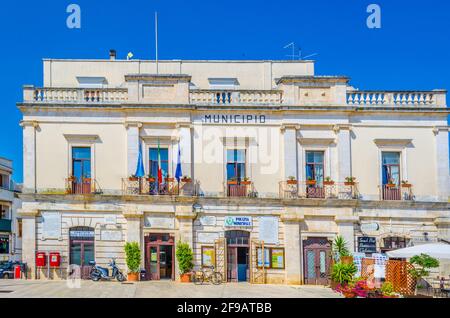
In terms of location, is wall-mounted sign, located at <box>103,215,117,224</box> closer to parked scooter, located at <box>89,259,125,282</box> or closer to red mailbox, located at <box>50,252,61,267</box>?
parked scooter, located at <box>89,259,125,282</box>

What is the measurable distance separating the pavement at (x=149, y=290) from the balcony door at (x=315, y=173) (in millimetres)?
4152

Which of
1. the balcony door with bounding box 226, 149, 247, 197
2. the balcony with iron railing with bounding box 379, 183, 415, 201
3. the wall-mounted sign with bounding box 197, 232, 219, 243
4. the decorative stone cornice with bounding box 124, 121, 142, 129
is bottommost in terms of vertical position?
the wall-mounted sign with bounding box 197, 232, 219, 243

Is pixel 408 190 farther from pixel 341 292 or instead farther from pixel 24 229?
pixel 24 229

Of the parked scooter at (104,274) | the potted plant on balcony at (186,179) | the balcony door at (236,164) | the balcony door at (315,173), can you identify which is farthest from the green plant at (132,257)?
the balcony door at (315,173)

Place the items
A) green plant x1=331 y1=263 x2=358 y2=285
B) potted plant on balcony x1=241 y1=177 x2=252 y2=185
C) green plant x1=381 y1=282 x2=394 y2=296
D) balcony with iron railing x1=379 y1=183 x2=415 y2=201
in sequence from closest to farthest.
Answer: green plant x1=381 y1=282 x2=394 y2=296, green plant x1=331 y1=263 x2=358 y2=285, potted plant on balcony x1=241 y1=177 x2=252 y2=185, balcony with iron railing x1=379 y1=183 x2=415 y2=201

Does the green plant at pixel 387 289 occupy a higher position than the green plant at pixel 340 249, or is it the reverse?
the green plant at pixel 340 249

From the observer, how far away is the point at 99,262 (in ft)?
86.7

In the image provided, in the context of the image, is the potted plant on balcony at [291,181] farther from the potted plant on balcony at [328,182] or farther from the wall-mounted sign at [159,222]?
the wall-mounted sign at [159,222]

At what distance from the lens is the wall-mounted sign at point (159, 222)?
87.4 feet

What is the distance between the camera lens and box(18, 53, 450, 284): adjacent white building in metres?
26.6

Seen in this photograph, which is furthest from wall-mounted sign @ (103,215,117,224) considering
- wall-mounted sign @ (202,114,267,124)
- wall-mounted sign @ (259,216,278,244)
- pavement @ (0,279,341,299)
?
wall-mounted sign @ (259,216,278,244)

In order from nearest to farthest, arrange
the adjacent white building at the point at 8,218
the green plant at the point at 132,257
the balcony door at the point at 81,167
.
A: the green plant at the point at 132,257 < the balcony door at the point at 81,167 < the adjacent white building at the point at 8,218

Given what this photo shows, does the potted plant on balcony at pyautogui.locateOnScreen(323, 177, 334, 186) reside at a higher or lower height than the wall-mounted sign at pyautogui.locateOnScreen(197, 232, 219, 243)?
higher

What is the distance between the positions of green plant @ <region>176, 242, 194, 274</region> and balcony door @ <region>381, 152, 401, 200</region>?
29.3 ft
